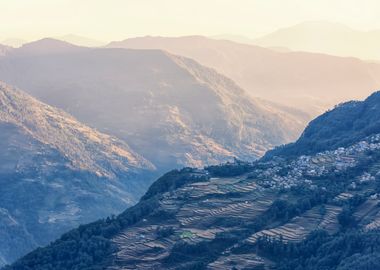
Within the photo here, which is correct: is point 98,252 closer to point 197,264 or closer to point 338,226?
point 197,264

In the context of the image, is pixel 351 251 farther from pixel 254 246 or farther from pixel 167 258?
pixel 167 258

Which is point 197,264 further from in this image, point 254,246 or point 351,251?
point 351,251

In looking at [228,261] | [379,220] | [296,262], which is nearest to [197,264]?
[228,261]

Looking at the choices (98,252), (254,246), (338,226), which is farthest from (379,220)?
(98,252)

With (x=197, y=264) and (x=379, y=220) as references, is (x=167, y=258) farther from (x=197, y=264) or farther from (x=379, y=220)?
(x=379, y=220)

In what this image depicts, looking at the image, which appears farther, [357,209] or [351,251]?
[357,209]

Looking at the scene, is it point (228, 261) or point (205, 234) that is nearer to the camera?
point (228, 261)

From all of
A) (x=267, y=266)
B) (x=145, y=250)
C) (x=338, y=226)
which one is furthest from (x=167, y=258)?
(x=338, y=226)
